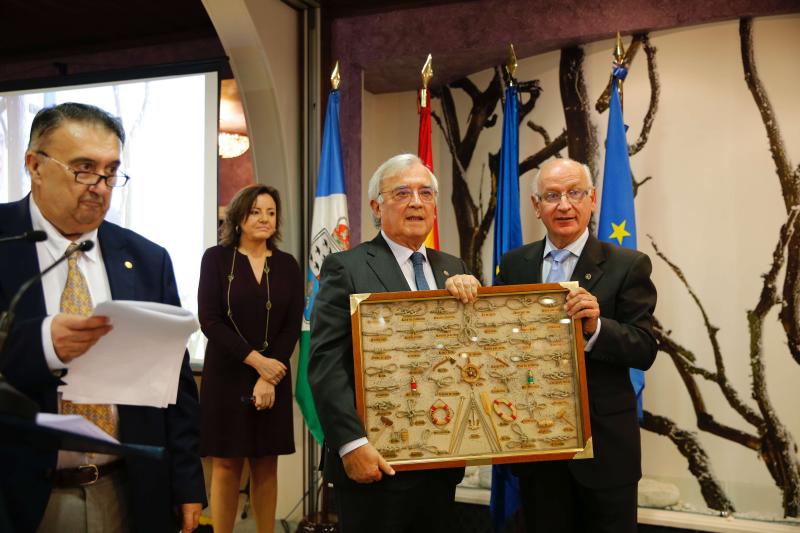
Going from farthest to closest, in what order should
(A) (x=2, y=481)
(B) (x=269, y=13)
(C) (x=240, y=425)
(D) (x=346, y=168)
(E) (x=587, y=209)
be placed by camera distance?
(D) (x=346, y=168)
(B) (x=269, y=13)
(C) (x=240, y=425)
(E) (x=587, y=209)
(A) (x=2, y=481)

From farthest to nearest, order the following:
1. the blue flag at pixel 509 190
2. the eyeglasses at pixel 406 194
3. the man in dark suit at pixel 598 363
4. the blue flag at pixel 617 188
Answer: the blue flag at pixel 509 190
the blue flag at pixel 617 188
the man in dark suit at pixel 598 363
the eyeglasses at pixel 406 194

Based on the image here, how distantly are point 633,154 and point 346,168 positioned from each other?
171 centimetres

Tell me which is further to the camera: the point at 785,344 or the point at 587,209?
the point at 785,344

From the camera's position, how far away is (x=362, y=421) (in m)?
1.85

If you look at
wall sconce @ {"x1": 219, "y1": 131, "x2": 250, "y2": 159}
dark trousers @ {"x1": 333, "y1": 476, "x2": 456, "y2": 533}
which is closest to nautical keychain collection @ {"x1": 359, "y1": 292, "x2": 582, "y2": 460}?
dark trousers @ {"x1": 333, "y1": 476, "x2": 456, "y2": 533}

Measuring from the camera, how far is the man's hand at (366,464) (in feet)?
5.97

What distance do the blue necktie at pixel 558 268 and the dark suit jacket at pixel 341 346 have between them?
0.49 metres

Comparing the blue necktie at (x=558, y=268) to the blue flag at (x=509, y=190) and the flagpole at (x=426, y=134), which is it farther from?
the flagpole at (x=426, y=134)

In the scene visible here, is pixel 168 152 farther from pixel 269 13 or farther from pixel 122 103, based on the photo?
pixel 269 13

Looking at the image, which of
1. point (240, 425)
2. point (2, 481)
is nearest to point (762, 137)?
point (240, 425)

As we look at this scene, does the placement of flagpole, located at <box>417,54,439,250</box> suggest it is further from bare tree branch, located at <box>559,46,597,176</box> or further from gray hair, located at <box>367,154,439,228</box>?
gray hair, located at <box>367,154,439,228</box>

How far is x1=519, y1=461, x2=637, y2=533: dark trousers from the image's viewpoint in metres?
2.15

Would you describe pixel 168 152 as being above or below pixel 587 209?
above

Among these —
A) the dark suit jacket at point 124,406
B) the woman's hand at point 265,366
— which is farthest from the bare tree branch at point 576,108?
the dark suit jacket at point 124,406
